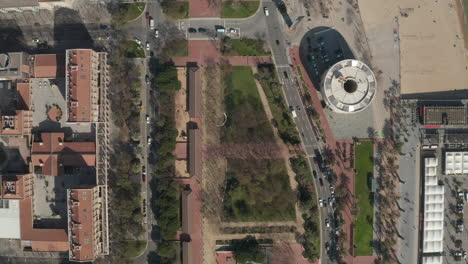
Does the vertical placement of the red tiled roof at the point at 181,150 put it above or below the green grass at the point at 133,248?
above

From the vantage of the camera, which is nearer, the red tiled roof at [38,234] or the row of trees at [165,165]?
the row of trees at [165,165]

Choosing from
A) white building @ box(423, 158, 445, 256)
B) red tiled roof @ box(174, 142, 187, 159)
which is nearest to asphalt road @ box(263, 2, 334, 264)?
white building @ box(423, 158, 445, 256)

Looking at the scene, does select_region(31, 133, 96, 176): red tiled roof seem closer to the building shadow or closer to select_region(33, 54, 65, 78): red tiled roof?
select_region(33, 54, 65, 78): red tiled roof

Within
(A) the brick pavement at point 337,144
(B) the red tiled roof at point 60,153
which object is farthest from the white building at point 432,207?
(B) the red tiled roof at point 60,153

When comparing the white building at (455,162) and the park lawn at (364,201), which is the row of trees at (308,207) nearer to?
the park lawn at (364,201)

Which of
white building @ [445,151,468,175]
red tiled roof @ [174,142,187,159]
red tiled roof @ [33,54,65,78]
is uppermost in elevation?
red tiled roof @ [33,54,65,78]
